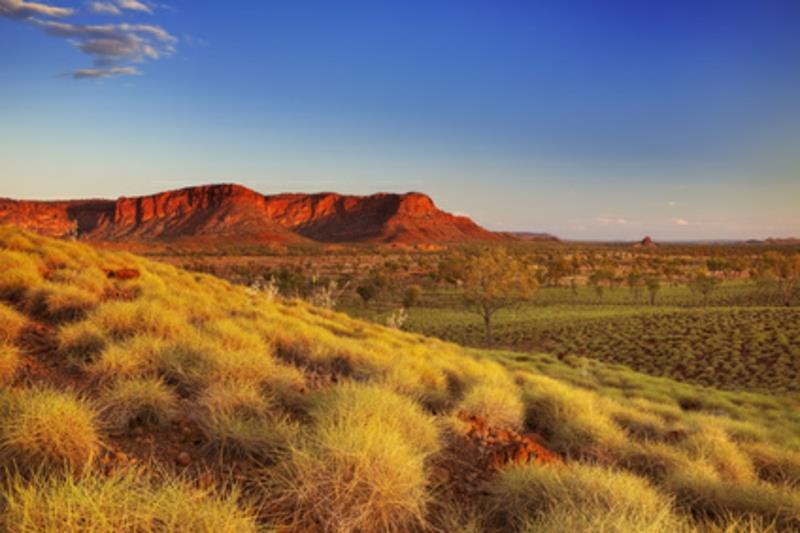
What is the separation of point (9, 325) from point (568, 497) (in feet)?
23.0

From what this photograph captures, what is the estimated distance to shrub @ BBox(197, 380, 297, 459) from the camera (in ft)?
13.3

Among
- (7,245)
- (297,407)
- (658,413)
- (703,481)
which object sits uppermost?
(7,245)

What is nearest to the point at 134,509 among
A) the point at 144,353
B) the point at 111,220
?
the point at 144,353

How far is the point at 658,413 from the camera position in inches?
454

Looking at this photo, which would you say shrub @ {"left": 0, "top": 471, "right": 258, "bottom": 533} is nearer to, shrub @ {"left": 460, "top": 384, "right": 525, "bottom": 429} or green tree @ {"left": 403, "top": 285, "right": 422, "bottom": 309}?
shrub @ {"left": 460, "top": 384, "right": 525, "bottom": 429}

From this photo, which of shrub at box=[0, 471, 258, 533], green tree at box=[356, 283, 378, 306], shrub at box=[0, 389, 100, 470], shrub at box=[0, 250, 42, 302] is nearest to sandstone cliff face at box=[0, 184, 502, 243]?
green tree at box=[356, 283, 378, 306]

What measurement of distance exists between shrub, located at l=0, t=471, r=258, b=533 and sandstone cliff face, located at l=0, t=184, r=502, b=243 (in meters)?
131

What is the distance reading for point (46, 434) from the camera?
3406 millimetres

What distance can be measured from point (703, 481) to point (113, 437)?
5.83 m

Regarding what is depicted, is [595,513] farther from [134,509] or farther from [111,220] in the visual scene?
[111,220]

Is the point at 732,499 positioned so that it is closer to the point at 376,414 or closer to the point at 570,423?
the point at 570,423

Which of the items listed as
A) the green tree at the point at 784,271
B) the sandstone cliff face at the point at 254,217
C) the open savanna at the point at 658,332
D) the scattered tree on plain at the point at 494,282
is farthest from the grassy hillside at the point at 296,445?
the sandstone cliff face at the point at 254,217

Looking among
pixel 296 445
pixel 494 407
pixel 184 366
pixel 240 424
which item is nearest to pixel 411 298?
pixel 494 407

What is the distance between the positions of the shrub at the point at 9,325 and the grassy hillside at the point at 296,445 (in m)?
0.03
